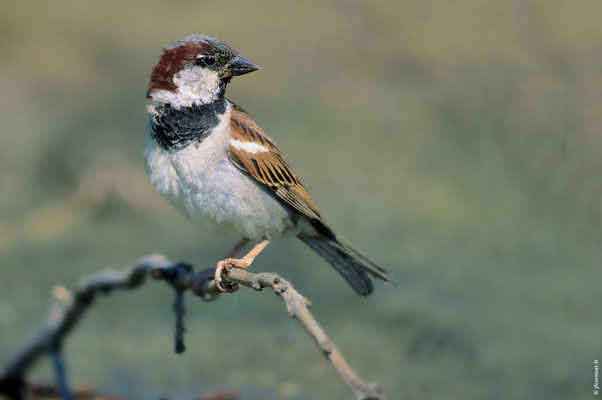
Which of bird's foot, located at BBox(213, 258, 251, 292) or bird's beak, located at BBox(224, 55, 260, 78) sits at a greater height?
bird's beak, located at BBox(224, 55, 260, 78)

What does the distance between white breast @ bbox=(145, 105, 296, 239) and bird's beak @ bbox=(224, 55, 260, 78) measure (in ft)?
0.56

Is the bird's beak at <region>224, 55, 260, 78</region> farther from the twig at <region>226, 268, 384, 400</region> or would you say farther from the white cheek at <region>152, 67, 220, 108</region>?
the twig at <region>226, 268, 384, 400</region>

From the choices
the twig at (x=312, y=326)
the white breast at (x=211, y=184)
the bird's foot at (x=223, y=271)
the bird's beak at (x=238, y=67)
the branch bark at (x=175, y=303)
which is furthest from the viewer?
the bird's beak at (x=238, y=67)

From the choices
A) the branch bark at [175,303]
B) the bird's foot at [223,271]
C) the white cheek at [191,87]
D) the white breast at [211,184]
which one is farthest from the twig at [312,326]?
the white cheek at [191,87]

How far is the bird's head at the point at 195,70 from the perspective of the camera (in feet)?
10.6

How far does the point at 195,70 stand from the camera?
3.25 m

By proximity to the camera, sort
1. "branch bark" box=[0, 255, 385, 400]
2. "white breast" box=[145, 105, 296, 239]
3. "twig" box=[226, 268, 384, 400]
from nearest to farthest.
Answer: "twig" box=[226, 268, 384, 400]
"branch bark" box=[0, 255, 385, 400]
"white breast" box=[145, 105, 296, 239]

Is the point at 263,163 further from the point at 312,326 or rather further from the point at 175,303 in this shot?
the point at 312,326

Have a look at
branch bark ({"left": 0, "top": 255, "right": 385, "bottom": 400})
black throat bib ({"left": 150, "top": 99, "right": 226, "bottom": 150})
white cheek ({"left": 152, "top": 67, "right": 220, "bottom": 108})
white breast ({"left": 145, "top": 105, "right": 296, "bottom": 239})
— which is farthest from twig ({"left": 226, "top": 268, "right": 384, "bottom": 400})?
white cheek ({"left": 152, "top": 67, "right": 220, "bottom": 108})

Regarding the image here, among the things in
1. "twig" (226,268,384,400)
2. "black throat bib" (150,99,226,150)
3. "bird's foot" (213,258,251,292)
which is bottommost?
"twig" (226,268,384,400)

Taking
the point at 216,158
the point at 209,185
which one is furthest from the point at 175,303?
the point at 216,158

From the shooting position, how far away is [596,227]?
5621 millimetres

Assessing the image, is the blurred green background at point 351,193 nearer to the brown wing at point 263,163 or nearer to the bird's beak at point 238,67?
the brown wing at point 263,163

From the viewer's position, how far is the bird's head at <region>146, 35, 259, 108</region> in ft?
10.6
